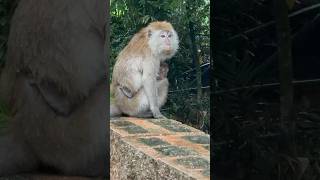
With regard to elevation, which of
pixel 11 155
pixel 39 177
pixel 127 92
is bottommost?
pixel 39 177

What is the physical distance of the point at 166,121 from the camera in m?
2.64

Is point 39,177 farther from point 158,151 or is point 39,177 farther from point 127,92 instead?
point 158,151

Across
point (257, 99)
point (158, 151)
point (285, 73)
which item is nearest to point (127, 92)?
point (158, 151)

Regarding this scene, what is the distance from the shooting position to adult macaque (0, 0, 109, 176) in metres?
2.89

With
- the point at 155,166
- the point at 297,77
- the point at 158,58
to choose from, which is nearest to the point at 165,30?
the point at 158,58

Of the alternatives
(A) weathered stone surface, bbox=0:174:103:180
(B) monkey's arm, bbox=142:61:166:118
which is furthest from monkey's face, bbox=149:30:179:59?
(A) weathered stone surface, bbox=0:174:103:180

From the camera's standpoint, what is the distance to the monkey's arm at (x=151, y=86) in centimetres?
280

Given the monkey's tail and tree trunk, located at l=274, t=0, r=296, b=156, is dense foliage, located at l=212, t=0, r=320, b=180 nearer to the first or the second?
tree trunk, located at l=274, t=0, r=296, b=156

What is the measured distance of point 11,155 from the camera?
306 centimetres

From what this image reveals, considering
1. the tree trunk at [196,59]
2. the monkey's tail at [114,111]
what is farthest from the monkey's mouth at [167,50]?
the monkey's tail at [114,111]

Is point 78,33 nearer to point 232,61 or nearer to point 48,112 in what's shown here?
point 48,112

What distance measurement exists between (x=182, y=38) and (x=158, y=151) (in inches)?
22.6

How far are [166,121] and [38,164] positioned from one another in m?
0.96

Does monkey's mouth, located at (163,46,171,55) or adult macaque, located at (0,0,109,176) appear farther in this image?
adult macaque, located at (0,0,109,176)
